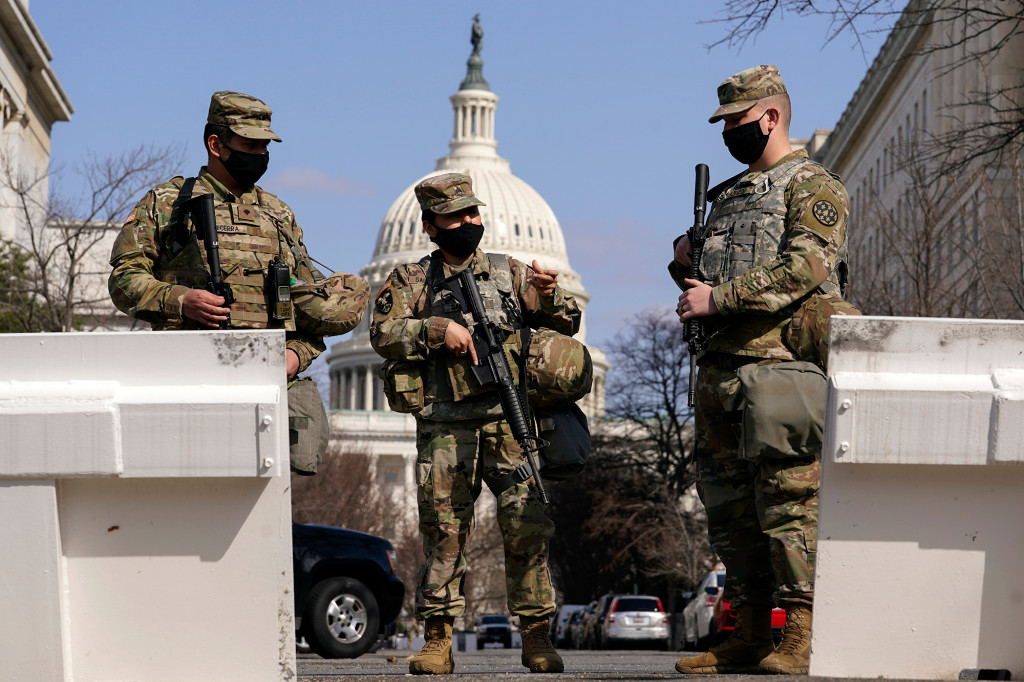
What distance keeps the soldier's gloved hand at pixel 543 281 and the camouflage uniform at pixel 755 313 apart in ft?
2.34

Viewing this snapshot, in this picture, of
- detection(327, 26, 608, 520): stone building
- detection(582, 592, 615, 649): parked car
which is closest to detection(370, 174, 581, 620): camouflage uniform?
detection(582, 592, 615, 649): parked car

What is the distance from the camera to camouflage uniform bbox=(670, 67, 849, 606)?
22.7ft

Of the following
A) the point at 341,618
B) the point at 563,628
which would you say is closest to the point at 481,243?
the point at 563,628

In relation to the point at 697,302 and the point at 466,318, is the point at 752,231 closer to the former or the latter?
the point at 697,302

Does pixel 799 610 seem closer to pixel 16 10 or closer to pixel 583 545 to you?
pixel 16 10

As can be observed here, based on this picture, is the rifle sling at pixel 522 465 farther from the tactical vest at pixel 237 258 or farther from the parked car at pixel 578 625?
the parked car at pixel 578 625

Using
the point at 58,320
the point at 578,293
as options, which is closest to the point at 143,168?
the point at 58,320

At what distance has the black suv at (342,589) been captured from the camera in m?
15.3

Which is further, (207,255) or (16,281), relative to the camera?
(16,281)

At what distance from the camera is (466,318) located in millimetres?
7914

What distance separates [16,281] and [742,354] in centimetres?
2432

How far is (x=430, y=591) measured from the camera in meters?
7.62

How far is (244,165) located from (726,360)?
6.85 ft

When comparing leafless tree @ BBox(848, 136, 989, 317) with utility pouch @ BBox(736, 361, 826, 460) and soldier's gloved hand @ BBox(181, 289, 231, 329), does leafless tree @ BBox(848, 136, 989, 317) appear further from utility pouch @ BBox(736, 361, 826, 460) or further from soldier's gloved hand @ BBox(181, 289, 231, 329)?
soldier's gloved hand @ BBox(181, 289, 231, 329)
